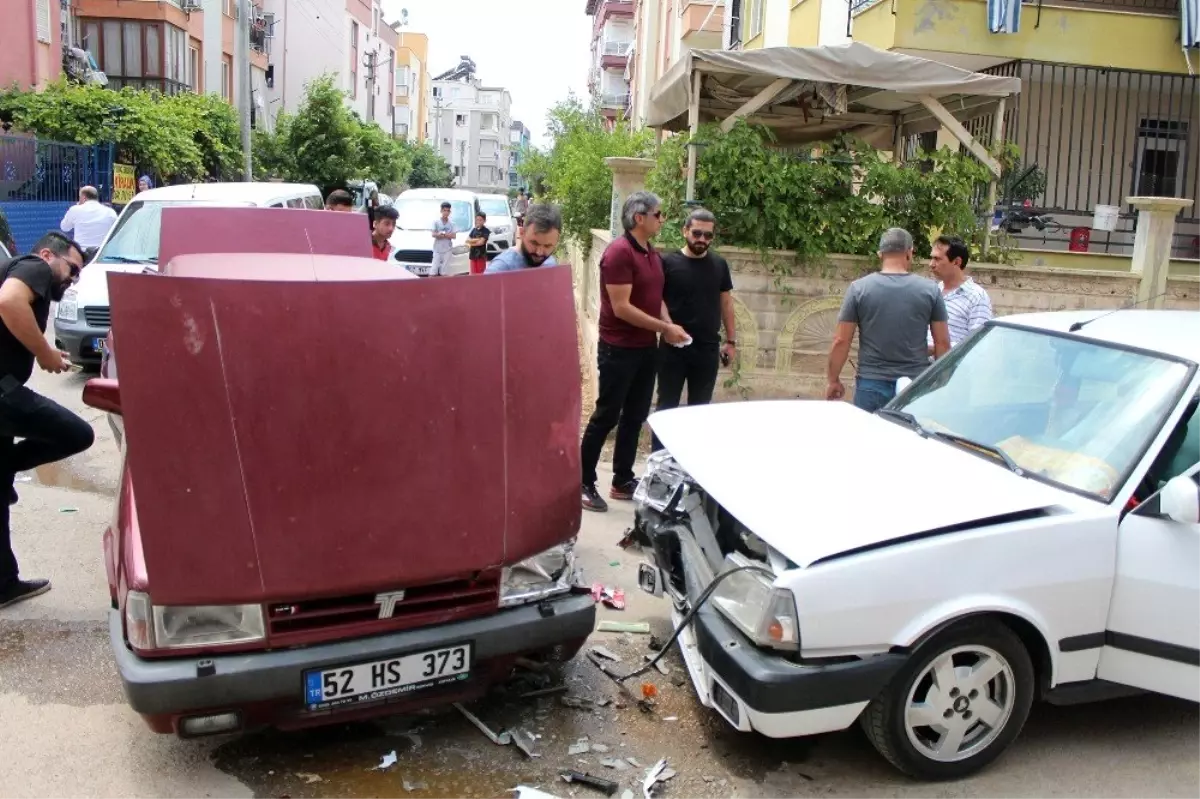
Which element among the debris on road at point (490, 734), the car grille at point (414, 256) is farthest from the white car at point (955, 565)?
the car grille at point (414, 256)

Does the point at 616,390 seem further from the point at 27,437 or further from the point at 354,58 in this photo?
the point at 354,58

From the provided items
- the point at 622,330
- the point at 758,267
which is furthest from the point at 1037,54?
the point at 622,330

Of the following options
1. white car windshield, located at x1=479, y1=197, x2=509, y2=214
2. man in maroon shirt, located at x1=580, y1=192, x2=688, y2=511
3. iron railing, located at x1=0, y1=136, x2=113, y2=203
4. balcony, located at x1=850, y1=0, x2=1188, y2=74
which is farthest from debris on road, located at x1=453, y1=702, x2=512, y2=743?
white car windshield, located at x1=479, y1=197, x2=509, y2=214

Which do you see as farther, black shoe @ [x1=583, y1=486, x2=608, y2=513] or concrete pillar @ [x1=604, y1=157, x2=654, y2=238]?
concrete pillar @ [x1=604, y1=157, x2=654, y2=238]

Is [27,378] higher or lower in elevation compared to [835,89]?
lower

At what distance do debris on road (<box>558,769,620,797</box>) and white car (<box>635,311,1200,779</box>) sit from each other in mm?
450

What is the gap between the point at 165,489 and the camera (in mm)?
3174

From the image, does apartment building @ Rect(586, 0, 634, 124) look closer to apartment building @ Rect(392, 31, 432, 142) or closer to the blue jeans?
apartment building @ Rect(392, 31, 432, 142)

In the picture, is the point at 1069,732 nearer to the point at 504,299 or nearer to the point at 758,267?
the point at 504,299

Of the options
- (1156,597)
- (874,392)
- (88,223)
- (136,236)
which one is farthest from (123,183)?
(1156,597)

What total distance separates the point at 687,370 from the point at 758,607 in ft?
11.1

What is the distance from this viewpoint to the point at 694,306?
21.4 feet

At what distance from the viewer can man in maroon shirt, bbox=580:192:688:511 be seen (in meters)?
6.19

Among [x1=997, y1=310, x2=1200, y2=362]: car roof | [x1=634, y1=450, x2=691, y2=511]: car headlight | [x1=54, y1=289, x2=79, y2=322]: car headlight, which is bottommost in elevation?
[x1=634, y1=450, x2=691, y2=511]: car headlight
